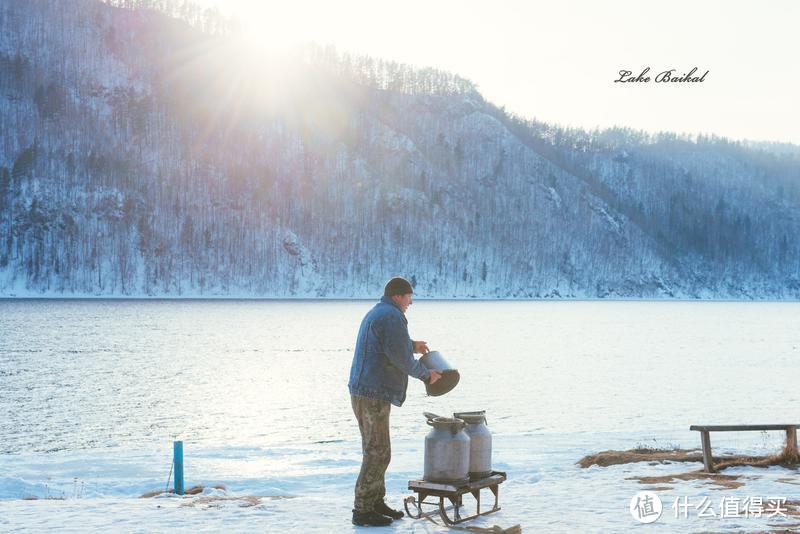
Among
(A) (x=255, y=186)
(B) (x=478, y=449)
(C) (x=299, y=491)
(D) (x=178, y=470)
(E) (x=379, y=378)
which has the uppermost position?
(A) (x=255, y=186)

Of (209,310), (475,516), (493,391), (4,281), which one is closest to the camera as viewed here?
(475,516)

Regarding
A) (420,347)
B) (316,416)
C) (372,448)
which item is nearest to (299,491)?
(372,448)

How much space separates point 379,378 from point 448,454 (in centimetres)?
114

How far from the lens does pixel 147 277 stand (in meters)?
142

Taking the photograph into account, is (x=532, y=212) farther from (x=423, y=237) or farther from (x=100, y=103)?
(x=100, y=103)

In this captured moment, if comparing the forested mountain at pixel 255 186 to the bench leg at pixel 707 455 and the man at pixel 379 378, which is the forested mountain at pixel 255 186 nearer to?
the bench leg at pixel 707 455

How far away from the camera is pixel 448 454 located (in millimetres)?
8422

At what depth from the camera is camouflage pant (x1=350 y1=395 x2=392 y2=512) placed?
27.5 ft

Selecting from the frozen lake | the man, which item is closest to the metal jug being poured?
the man

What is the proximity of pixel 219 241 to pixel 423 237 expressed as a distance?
136 ft

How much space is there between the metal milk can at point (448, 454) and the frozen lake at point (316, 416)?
2.08ft

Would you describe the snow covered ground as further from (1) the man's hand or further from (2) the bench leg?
(1) the man's hand

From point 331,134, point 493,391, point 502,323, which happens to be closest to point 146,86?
point 331,134

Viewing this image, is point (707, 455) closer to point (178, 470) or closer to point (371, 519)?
point (371, 519)
